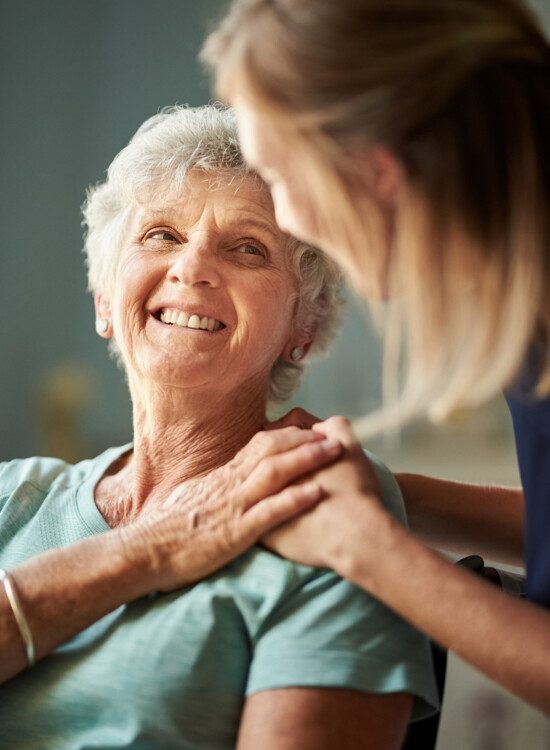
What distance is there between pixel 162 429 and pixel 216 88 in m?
0.67

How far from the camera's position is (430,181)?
1136 millimetres

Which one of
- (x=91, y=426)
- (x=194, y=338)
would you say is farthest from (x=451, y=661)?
(x=194, y=338)

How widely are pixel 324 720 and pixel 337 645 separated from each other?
0.31 feet

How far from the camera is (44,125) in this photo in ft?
12.1

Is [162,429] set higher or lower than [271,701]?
higher

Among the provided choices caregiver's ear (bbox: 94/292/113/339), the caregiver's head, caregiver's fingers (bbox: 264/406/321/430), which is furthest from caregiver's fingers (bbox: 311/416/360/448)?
caregiver's ear (bbox: 94/292/113/339)

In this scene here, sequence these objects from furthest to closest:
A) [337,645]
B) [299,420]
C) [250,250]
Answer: [250,250], [299,420], [337,645]

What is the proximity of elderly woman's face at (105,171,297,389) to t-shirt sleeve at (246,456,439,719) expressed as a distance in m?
0.43

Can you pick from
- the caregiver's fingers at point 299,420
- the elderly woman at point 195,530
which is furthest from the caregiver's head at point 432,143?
the caregiver's fingers at point 299,420

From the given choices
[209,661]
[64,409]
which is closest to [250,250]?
[209,661]

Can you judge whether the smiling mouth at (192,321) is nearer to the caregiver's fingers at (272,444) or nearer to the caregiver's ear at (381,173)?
the caregiver's fingers at (272,444)

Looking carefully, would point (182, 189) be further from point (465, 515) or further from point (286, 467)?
point (465, 515)

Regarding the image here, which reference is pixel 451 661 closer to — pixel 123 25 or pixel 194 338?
pixel 194 338

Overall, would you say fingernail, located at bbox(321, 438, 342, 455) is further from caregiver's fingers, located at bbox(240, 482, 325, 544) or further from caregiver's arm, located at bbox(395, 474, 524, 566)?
caregiver's arm, located at bbox(395, 474, 524, 566)
